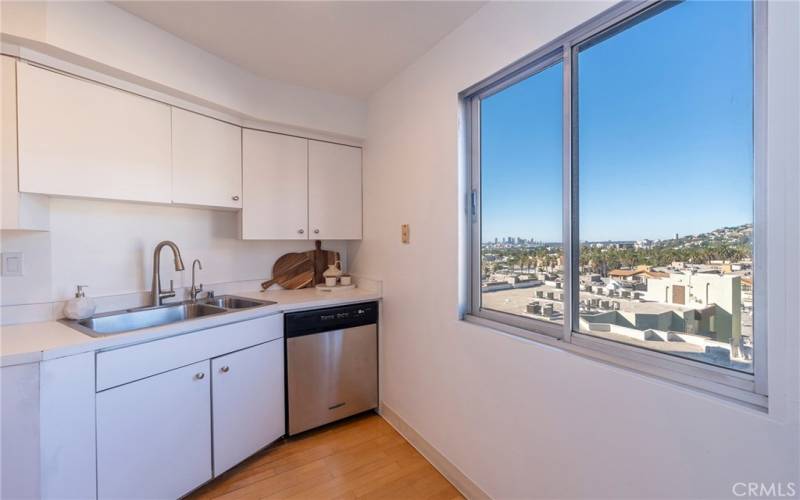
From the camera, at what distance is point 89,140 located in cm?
162

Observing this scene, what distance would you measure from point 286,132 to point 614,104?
2.07 meters

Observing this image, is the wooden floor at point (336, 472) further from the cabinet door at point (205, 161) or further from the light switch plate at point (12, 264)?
the cabinet door at point (205, 161)

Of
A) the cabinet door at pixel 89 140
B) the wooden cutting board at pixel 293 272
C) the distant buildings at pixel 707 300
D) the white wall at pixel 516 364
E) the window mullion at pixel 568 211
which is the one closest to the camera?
the white wall at pixel 516 364

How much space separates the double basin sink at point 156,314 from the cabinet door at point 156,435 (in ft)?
1.11

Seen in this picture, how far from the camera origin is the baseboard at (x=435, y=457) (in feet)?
5.49

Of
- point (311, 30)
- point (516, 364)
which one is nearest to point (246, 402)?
point (516, 364)

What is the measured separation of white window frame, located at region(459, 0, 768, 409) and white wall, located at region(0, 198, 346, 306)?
5.95ft

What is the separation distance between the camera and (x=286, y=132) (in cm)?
245

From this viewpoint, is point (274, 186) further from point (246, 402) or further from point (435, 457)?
point (435, 457)

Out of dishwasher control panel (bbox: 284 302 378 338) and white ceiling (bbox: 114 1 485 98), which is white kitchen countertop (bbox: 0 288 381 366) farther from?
white ceiling (bbox: 114 1 485 98)

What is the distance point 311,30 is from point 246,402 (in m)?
2.12

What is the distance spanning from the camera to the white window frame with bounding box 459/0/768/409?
2.85ft

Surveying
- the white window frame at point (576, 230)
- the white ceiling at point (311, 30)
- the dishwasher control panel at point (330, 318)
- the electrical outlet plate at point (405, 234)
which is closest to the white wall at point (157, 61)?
the white ceiling at point (311, 30)

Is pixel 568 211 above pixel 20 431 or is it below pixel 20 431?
above
